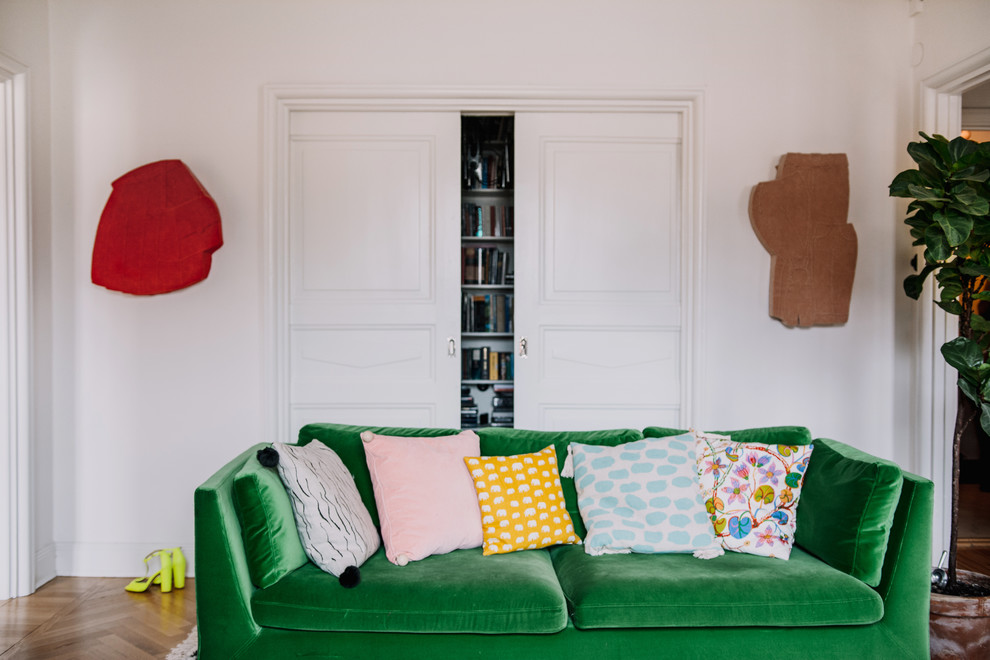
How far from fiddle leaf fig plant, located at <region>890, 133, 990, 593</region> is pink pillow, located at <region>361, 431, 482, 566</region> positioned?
176 cm

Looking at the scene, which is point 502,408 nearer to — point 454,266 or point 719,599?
point 454,266

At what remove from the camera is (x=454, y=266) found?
11.2 feet

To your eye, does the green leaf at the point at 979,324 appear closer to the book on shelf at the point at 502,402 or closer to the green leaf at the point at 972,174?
the green leaf at the point at 972,174

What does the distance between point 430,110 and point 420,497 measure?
190 centimetres

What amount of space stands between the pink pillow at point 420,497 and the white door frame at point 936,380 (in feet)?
7.17

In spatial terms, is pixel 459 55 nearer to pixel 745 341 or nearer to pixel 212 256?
pixel 212 256

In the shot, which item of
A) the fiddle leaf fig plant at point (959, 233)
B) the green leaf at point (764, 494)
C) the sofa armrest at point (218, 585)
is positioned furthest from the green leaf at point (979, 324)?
the sofa armrest at point (218, 585)

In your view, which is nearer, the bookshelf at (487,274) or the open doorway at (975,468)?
the open doorway at (975,468)

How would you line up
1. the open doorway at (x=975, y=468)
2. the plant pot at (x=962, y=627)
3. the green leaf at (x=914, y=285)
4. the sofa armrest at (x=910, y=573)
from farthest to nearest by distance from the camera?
the open doorway at (x=975, y=468)
the green leaf at (x=914, y=285)
the plant pot at (x=962, y=627)
the sofa armrest at (x=910, y=573)

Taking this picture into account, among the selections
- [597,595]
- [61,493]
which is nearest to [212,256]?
[61,493]

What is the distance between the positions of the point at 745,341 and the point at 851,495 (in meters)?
1.24

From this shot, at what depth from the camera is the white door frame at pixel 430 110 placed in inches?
130

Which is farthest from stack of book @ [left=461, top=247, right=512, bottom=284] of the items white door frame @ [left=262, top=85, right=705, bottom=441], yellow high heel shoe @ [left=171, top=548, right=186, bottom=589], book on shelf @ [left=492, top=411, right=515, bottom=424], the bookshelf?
yellow high heel shoe @ [left=171, top=548, right=186, bottom=589]

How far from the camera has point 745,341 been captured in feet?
11.1
